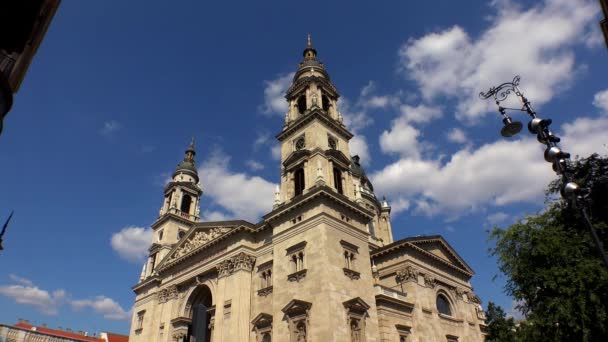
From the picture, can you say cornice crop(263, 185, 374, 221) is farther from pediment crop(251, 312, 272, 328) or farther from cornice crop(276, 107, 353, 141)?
cornice crop(276, 107, 353, 141)

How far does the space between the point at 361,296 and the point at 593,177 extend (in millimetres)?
16681

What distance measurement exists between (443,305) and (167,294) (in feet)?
84.5

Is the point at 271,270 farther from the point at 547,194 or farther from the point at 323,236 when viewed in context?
the point at 547,194

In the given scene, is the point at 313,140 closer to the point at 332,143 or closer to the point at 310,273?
the point at 332,143

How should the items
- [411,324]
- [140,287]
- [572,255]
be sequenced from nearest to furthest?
[572,255] → [411,324] → [140,287]

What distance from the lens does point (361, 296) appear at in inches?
987

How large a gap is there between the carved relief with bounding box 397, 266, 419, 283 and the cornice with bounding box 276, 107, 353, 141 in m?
12.6

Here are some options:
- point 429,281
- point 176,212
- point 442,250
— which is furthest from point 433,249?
point 176,212

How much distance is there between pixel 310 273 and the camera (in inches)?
955

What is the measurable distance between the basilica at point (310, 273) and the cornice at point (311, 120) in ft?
0.31

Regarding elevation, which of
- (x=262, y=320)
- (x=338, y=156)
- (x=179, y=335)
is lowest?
(x=262, y=320)

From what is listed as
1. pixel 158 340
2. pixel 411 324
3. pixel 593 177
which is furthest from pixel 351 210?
pixel 158 340

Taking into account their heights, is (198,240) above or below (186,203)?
below

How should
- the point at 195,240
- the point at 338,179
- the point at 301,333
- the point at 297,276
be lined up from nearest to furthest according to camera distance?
1. the point at 301,333
2. the point at 297,276
3. the point at 338,179
4. the point at 195,240
